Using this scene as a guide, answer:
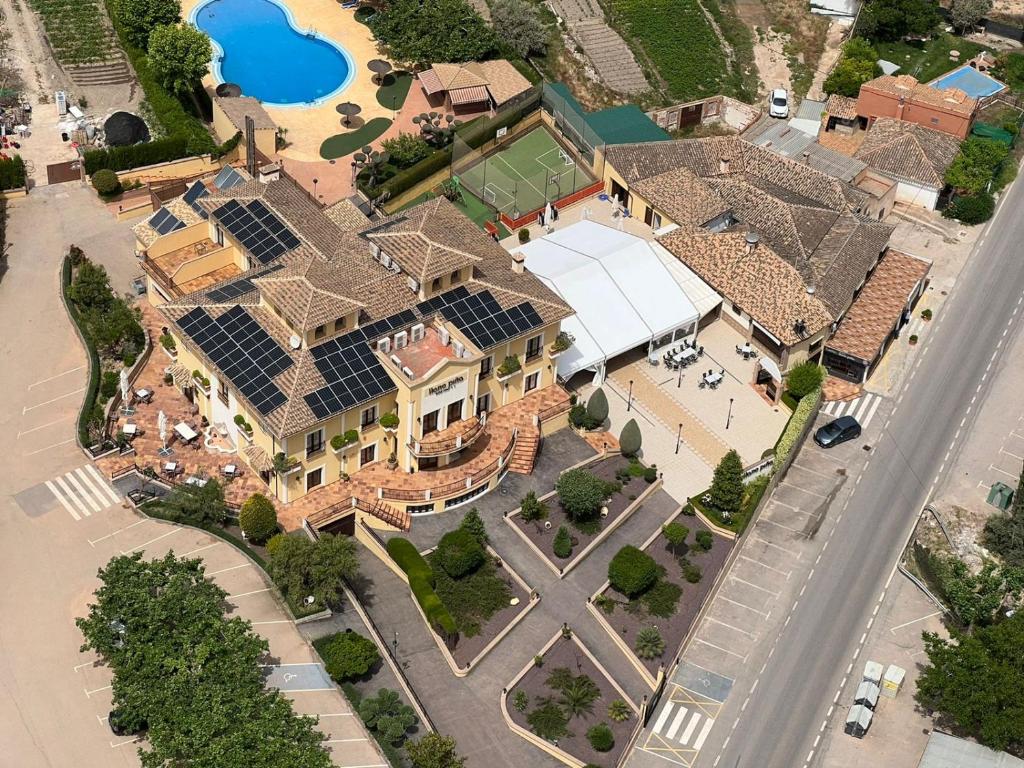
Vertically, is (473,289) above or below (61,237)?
above

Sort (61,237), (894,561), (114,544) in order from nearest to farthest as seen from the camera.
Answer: (114,544) < (894,561) < (61,237)

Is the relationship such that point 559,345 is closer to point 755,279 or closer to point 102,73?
point 755,279

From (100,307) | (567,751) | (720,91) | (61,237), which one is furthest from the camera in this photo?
(720,91)

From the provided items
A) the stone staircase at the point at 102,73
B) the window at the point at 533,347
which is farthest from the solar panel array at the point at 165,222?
the window at the point at 533,347

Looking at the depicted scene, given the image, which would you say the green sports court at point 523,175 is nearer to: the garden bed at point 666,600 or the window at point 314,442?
the window at point 314,442

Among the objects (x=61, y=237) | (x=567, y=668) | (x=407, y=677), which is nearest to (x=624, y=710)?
(x=567, y=668)

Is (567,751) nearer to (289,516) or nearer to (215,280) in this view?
(289,516)
